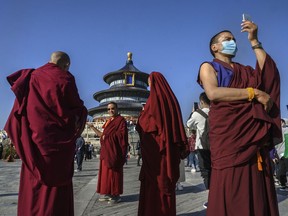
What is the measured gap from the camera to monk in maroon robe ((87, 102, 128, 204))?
231 inches

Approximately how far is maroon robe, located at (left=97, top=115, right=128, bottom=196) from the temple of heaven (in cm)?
4482

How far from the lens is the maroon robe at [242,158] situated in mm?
2480

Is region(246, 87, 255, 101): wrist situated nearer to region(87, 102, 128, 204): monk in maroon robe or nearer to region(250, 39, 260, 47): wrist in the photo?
region(250, 39, 260, 47): wrist

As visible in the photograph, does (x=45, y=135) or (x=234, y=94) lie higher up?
(x=234, y=94)

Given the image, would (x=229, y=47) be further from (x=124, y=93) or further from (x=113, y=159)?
(x=124, y=93)

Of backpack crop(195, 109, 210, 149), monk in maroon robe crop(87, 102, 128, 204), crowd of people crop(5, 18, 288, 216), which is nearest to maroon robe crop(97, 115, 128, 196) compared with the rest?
monk in maroon robe crop(87, 102, 128, 204)

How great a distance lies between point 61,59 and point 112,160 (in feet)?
8.87

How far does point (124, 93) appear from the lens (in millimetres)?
55688

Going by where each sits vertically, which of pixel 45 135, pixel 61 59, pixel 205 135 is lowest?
pixel 45 135

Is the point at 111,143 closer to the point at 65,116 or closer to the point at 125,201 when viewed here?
the point at 125,201

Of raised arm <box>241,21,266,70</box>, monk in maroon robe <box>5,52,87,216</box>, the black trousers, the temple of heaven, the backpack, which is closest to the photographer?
raised arm <box>241,21,266,70</box>

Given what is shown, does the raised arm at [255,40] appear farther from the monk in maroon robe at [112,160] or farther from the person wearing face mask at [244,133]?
the monk in maroon robe at [112,160]

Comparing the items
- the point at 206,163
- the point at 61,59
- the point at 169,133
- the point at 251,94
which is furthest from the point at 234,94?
the point at 206,163

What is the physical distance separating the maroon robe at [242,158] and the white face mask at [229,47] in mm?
370
